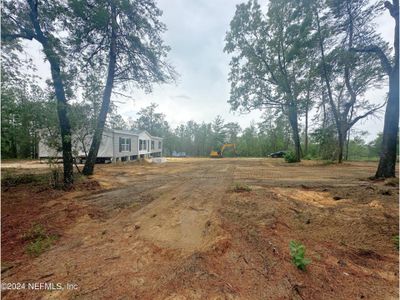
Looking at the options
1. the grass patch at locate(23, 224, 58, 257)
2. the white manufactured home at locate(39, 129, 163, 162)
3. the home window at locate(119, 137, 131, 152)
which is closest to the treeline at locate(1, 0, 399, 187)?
the grass patch at locate(23, 224, 58, 257)

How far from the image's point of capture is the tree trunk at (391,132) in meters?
6.93

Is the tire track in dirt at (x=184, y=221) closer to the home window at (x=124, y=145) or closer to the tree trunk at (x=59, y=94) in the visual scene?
the tree trunk at (x=59, y=94)

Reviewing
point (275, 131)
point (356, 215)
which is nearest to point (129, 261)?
point (356, 215)

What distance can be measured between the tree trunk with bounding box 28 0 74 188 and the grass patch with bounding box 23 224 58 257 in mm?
Answer: 3352

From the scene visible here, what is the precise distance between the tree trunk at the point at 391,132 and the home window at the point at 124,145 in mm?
16523

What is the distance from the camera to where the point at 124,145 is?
17016 mm

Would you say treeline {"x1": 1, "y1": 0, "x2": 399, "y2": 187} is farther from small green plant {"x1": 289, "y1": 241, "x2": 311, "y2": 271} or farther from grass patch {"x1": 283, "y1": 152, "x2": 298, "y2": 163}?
small green plant {"x1": 289, "y1": 241, "x2": 311, "y2": 271}

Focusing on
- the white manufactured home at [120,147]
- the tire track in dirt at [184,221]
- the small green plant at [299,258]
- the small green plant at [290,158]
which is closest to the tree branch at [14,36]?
the white manufactured home at [120,147]

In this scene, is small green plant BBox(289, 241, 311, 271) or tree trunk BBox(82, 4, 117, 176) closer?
small green plant BBox(289, 241, 311, 271)

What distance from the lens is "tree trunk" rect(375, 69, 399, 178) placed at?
6.93 meters

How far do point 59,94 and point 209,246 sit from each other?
7019 millimetres

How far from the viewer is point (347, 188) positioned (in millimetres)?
5793

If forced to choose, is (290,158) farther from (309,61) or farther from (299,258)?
(299,258)

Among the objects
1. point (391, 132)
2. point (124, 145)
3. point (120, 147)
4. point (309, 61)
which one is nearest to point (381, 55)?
point (391, 132)
